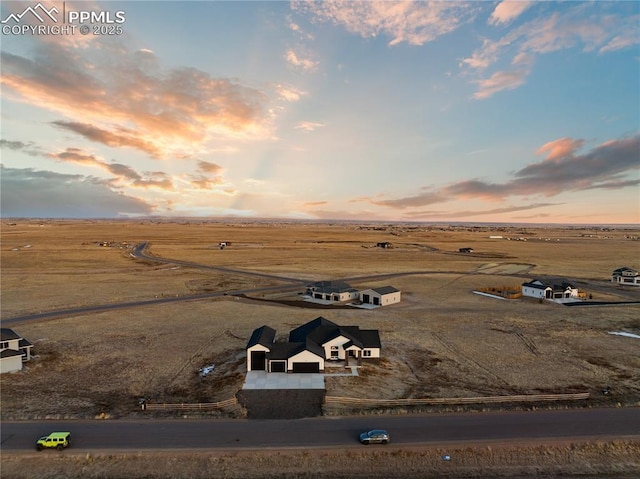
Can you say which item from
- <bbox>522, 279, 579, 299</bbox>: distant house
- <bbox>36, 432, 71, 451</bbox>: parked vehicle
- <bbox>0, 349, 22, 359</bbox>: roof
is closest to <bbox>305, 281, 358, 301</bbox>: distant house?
<bbox>522, 279, 579, 299</bbox>: distant house

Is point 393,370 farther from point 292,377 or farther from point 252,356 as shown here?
point 252,356

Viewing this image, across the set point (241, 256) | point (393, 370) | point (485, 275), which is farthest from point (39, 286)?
point (485, 275)

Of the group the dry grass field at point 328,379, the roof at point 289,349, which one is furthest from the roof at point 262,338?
the dry grass field at point 328,379

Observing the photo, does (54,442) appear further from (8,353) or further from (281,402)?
(8,353)

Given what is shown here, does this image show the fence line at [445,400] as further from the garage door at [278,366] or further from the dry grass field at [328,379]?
the garage door at [278,366]

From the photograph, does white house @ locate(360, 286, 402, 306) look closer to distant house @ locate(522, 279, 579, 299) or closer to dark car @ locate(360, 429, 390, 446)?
distant house @ locate(522, 279, 579, 299)

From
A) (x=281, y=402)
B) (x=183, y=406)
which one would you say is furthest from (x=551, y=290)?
(x=183, y=406)
